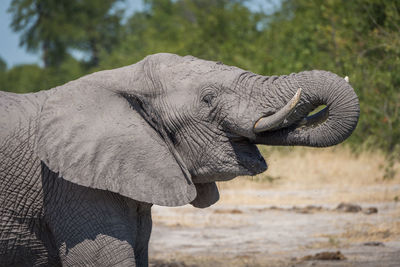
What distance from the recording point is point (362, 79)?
11.5 metres

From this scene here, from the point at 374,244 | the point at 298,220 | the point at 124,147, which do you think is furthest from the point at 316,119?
the point at 298,220

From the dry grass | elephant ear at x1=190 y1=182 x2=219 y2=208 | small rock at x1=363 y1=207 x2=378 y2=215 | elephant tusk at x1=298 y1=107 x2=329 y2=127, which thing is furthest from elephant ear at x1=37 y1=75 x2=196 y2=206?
the dry grass

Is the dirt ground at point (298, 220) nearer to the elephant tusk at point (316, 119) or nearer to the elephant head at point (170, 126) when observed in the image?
the elephant head at point (170, 126)

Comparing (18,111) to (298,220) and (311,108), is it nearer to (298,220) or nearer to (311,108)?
(311,108)

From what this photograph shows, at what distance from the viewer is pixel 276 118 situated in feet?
14.4

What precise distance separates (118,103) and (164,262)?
12.2 feet

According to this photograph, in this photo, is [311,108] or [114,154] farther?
[114,154]

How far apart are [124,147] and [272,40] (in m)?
16.6

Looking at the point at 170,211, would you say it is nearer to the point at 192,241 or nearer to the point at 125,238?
the point at 192,241

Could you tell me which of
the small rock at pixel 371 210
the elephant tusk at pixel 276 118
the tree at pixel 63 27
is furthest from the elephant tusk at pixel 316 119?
the tree at pixel 63 27

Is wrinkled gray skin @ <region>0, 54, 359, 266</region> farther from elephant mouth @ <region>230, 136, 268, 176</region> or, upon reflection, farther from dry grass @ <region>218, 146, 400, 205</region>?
dry grass @ <region>218, 146, 400, 205</region>

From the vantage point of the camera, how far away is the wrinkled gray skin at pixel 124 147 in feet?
15.1

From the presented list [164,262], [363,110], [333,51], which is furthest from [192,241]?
[333,51]

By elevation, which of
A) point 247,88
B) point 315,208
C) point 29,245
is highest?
point 247,88
